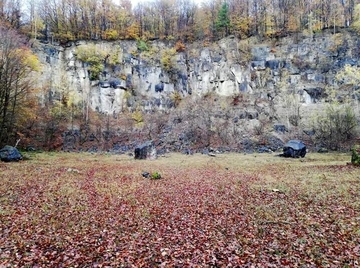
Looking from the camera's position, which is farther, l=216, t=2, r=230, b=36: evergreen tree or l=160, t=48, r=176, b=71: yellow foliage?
l=216, t=2, r=230, b=36: evergreen tree

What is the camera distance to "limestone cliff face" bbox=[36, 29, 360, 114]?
4222cm

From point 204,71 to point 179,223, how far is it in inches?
1697

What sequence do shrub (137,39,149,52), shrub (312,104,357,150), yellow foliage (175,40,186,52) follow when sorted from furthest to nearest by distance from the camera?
yellow foliage (175,40,186,52) < shrub (137,39,149,52) < shrub (312,104,357,150)

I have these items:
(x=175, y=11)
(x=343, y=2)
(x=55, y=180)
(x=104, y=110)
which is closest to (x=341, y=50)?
(x=343, y=2)

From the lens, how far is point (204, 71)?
4750 centimetres

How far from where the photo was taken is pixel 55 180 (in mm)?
13102

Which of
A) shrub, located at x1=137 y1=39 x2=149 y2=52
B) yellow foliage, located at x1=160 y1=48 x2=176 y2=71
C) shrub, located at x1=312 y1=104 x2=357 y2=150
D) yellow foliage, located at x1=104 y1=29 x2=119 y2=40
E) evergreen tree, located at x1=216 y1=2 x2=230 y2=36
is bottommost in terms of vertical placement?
shrub, located at x1=312 y1=104 x2=357 y2=150

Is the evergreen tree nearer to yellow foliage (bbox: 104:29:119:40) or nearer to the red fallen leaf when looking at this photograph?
yellow foliage (bbox: 104:29:119:40)

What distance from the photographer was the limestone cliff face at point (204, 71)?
4222 cm

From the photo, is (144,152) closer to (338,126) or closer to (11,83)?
(11,83)

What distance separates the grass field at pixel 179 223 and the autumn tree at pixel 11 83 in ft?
44.2

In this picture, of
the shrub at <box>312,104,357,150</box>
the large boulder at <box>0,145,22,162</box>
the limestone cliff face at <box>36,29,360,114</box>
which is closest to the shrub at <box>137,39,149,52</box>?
the limestone cliff face at <box>36,29,360,114</box>

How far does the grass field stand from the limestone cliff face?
32.6 metres

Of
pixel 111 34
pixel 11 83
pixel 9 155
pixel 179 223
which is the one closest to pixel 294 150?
pixel 179 223
